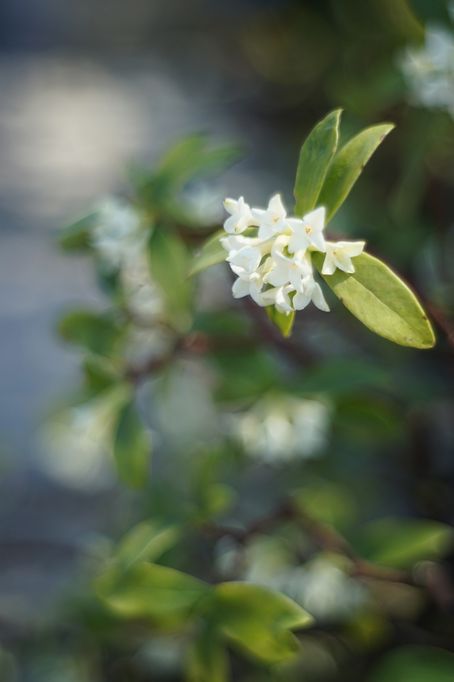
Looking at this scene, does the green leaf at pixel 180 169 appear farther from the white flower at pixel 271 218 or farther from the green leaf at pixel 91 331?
the white flower at pixel 271 218

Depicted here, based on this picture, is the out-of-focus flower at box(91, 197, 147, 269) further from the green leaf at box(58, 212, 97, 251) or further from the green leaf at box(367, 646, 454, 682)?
the green leaf at box(367, 646, 454, 682)

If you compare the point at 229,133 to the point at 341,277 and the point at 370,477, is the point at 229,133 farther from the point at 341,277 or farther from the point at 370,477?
the point at 341,277

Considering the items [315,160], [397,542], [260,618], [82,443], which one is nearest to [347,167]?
[315,160]

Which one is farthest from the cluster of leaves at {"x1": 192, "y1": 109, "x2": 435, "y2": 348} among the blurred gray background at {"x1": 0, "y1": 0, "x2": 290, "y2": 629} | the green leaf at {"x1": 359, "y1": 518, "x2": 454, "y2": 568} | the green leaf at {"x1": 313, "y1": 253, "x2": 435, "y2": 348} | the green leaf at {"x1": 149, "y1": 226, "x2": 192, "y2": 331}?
the blurred gray background at {"x1": 0, "y1": 0, "x2": 290, "y2": 629}

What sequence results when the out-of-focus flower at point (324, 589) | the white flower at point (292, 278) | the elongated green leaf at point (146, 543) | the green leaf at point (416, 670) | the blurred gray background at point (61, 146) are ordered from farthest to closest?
the blurred gray background at point (61, 146)
the out-of-focus flower at point (324, 589)
the elongated green leaf at point (146, 543)
the green leaf at point (416, 670)
the white flower at point (292, 278)

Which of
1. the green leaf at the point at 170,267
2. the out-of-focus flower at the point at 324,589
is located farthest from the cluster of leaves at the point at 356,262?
the out-of-focus flower at the point at 324,589

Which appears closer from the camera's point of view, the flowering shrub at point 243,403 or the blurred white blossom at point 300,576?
the flowering shrub at point 243,403
